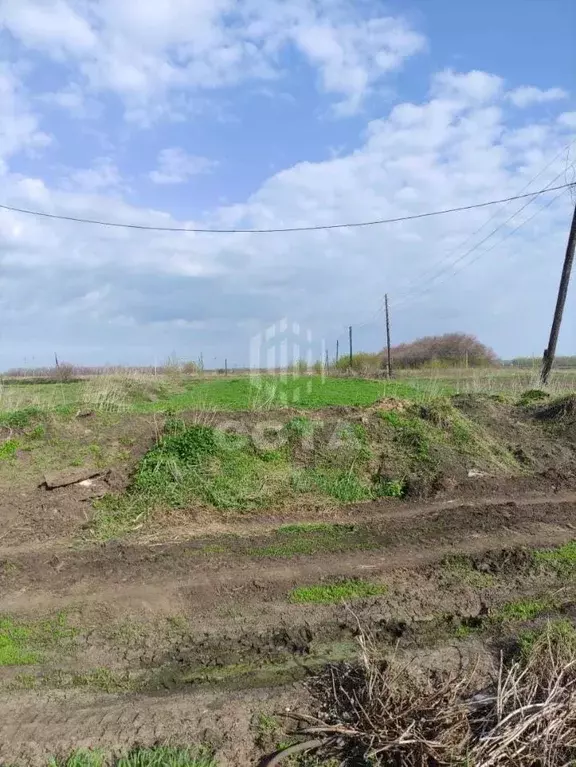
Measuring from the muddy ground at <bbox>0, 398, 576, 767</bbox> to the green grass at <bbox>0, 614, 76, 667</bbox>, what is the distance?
0.02m

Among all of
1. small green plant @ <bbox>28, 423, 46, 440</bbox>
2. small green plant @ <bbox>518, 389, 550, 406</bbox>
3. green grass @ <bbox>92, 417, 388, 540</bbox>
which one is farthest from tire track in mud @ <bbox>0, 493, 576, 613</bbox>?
small green plant @ <bbox>518, 389, 550, 406</bbox>

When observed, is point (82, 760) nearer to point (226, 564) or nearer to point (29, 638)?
point (29, 638)

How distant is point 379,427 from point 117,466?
4611 millimetres

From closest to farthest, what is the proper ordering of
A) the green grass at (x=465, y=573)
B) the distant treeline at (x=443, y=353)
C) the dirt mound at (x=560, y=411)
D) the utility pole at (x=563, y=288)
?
the green grass at (x=465, y=573) < the dirt mound at (x=560, y=411) < the utility pole at (x=563, y=288) < the distant treeline at (x=443, y=353)


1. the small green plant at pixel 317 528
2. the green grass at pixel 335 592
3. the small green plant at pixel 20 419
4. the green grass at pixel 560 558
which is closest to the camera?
the green grass at pixel 335 592

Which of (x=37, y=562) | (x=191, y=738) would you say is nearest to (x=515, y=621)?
(x=191, y=738)

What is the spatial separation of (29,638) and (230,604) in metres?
1.67

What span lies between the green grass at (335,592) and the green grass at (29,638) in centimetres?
197

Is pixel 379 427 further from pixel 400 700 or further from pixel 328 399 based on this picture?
pixel 400 700

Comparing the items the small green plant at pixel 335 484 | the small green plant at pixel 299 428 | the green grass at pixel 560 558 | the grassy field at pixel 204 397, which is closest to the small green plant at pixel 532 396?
the grassy field at pixel 204 397

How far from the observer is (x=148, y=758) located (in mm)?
3219

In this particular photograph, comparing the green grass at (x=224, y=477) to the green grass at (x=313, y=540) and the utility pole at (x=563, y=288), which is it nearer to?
the green grass at (x=313, y=540)

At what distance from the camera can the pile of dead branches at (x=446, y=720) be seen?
3090mm

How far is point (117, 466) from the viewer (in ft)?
31.4
